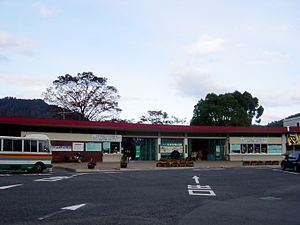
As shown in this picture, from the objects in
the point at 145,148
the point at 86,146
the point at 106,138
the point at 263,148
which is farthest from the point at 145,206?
the point at 263,148

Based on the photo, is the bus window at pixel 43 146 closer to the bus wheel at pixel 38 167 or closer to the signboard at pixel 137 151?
the bus wheel at pixel 38 167

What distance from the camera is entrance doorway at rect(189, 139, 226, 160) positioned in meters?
44.7

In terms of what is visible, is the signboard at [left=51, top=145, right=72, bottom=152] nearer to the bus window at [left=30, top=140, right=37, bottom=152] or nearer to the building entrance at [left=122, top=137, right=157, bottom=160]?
the building entrance at [left=122, top=137, right=157, bottom=160]

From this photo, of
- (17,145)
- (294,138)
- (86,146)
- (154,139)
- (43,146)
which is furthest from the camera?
(294,138)

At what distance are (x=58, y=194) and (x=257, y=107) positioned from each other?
66.2 meters

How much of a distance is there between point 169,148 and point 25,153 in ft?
72.1

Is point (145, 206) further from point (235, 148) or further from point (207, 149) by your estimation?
point (207, 149)

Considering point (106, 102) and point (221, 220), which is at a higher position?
point (106, 102)

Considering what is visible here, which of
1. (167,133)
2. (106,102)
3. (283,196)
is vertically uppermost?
(106,102)

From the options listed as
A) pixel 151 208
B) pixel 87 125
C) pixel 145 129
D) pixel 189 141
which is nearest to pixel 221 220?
pixel 151 208

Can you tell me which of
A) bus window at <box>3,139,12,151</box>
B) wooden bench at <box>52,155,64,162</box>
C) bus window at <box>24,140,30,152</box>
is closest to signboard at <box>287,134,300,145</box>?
wooden bench at <box>52,155,64,162</box>

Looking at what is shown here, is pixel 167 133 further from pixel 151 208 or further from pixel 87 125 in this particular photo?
pixel 151 208

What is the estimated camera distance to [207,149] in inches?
1820

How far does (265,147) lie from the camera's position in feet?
144
